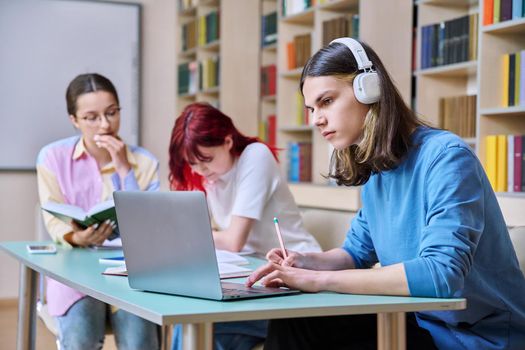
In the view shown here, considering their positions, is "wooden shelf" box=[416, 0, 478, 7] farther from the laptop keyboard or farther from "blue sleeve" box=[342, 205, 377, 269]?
the laptop keyboard

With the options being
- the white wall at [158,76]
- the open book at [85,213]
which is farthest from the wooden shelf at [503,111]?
the white wall at [158,76]

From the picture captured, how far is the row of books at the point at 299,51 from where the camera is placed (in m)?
4.32

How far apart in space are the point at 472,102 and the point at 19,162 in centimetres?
326

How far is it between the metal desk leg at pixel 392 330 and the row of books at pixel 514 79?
1.73 metres

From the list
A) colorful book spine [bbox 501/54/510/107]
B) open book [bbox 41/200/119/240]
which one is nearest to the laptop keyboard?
open book [bbox 41/200/119/240]

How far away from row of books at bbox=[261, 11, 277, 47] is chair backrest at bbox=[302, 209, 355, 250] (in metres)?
2.26

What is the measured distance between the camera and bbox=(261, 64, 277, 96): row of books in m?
4.78

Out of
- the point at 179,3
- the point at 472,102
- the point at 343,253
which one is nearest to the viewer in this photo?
the point at 343,253

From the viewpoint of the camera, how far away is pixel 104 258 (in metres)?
2.12

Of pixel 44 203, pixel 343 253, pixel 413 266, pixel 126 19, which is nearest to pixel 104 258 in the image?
pixel 44 203

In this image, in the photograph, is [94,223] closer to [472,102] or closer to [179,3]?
[472,102]

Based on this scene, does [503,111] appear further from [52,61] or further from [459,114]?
[52,61]

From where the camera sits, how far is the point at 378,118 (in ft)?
5.29

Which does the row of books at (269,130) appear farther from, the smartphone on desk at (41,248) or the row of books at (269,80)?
the smartphone on desk at (41,248)
